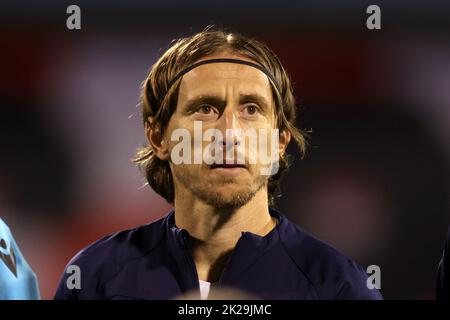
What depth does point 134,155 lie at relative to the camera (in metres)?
2.61

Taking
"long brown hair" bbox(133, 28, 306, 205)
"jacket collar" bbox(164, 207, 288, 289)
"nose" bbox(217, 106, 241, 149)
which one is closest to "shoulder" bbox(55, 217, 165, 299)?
"jacket collar" bbox(164, 207, 288, 289)

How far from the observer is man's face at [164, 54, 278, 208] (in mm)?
2115

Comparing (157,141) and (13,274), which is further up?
(157,141)

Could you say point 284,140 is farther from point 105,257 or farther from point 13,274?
point 13,274

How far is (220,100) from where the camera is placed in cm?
214

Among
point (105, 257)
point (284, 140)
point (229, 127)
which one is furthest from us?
point (284, 140)

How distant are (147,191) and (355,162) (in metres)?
0.84

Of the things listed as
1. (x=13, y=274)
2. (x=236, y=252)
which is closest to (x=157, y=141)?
(x=236, y=252)

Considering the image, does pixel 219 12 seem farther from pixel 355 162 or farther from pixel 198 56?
pixel 355 162

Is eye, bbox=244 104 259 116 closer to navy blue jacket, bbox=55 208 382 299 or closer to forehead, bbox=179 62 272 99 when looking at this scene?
forehead, bbox=179 62 272 99

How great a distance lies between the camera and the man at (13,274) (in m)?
2.24

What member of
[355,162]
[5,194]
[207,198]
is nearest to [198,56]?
[207,198]

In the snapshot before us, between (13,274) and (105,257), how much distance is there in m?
0.33

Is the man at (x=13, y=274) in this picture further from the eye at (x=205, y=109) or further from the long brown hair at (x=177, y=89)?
the eye at (x=205, y=109)
